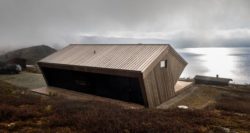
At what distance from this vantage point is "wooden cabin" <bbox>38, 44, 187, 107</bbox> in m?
16.5

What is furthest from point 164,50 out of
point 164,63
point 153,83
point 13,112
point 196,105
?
point 13,112

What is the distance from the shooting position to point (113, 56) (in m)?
19.3

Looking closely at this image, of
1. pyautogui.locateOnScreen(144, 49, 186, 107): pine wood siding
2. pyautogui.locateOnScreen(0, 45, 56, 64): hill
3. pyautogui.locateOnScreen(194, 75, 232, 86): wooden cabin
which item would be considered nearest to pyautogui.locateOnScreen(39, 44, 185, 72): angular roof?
pyautogui.locateOnScreen(144, 49, 186, 107): pine wood siding

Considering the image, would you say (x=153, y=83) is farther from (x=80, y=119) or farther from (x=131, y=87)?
Answer: (x=80, y=119)

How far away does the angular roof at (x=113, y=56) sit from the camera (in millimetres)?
16906

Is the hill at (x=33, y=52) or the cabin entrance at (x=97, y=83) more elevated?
the cabin entrance at (x=97, y=83)

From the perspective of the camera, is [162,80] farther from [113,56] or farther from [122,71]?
[113,56]

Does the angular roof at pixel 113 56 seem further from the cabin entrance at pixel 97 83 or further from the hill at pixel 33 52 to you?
the hill at pixel 33 52

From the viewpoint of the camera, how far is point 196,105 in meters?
18.7

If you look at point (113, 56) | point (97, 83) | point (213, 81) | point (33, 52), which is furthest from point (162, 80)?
point (33, 52)

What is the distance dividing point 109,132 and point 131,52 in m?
12.2

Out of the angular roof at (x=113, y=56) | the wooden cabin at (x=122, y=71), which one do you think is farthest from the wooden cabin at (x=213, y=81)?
the angular roof at (x=113, y=56)

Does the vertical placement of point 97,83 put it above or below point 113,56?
below

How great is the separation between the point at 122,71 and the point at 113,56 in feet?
10.8
